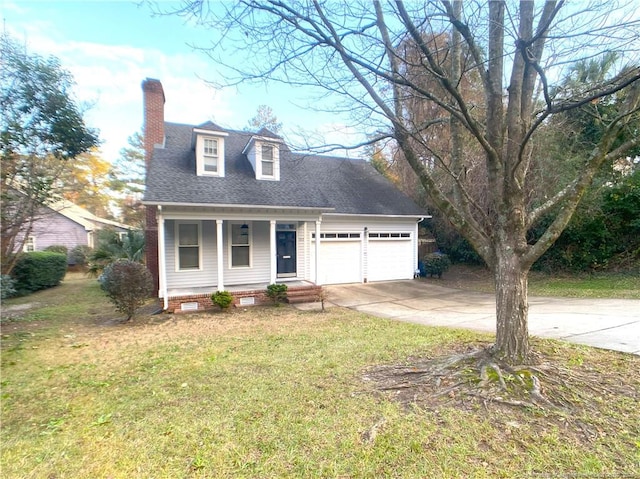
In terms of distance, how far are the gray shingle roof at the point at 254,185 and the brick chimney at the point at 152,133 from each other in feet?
1.69

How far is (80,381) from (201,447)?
2800 millimetres

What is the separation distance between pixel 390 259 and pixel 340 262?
2550mm

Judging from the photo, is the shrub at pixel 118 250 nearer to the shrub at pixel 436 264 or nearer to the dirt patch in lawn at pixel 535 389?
the dirt patch in lawn at pixel 535 389

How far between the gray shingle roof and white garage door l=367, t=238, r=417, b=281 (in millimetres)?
1448

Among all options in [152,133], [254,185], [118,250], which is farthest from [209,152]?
[118,250]

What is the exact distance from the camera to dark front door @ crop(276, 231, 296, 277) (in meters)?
12.6

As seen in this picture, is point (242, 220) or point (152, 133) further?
point (152, 133)

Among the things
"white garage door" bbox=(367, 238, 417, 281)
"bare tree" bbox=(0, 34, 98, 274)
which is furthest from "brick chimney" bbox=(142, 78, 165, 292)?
"white garage door" bbox=(367, 238, 417, 281)

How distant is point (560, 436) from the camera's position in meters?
2.88

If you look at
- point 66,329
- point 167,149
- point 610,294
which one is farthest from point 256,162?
point 610,294

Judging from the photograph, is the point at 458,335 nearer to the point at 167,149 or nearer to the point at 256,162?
the point at 256,162

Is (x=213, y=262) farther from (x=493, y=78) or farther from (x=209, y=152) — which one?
(x=493, y=78)

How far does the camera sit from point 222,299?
370 inches

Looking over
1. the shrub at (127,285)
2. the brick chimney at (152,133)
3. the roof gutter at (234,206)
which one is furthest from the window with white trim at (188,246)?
the shrub at (127,285)
